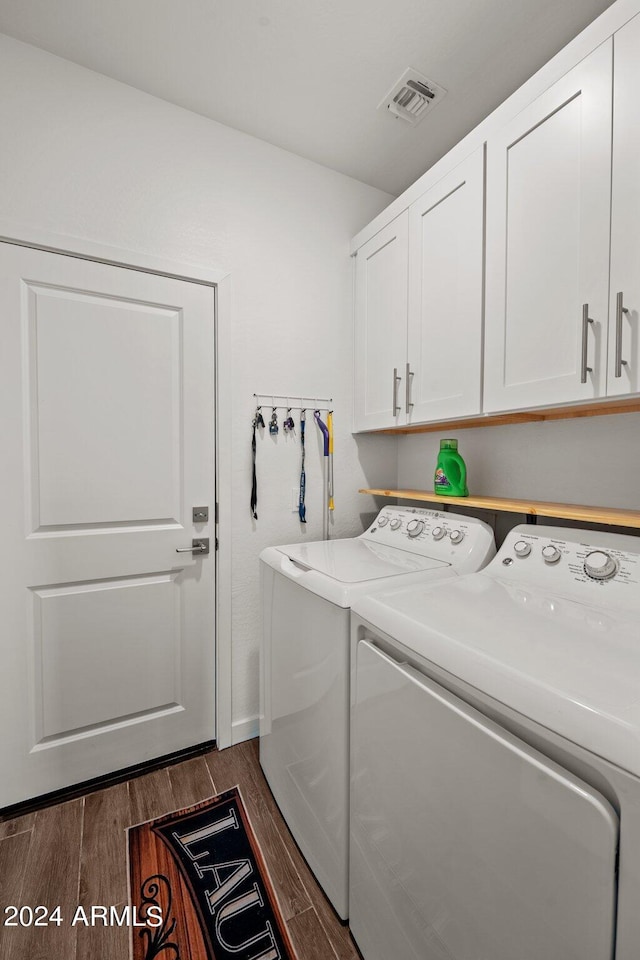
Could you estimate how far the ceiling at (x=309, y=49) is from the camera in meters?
1.30

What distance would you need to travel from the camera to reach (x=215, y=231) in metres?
1.78

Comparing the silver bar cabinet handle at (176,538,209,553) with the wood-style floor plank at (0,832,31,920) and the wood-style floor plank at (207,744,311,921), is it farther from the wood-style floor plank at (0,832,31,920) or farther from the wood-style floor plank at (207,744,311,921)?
the wood-style floor plank at (0,832,31,920)

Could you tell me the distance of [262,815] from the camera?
148 centimetres

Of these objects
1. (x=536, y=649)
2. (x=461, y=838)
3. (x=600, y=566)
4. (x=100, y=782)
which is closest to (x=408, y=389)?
(x=600, y=566)

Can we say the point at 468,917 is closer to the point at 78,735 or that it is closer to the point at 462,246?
the point at 78,735

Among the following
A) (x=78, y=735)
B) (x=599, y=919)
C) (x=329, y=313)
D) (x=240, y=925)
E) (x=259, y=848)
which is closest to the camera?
(x=599, y=919)

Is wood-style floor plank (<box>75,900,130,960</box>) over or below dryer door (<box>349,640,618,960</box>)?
below

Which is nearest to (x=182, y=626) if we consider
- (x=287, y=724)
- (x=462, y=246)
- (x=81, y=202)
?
(x=287, y=724)

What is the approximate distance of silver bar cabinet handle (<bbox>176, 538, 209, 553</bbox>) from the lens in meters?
1.75

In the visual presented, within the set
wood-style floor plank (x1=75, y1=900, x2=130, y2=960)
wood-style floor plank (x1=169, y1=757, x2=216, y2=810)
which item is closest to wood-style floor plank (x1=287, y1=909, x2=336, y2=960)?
wood-style floor plank (x1=75, y1=900, x2=130, y2=960)

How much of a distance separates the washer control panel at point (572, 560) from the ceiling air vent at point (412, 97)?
1.63 m

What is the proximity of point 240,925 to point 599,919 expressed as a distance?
1029 millimetres

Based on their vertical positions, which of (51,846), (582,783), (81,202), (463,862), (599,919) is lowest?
(51,846)

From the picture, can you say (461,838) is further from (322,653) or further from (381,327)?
(381,327)
